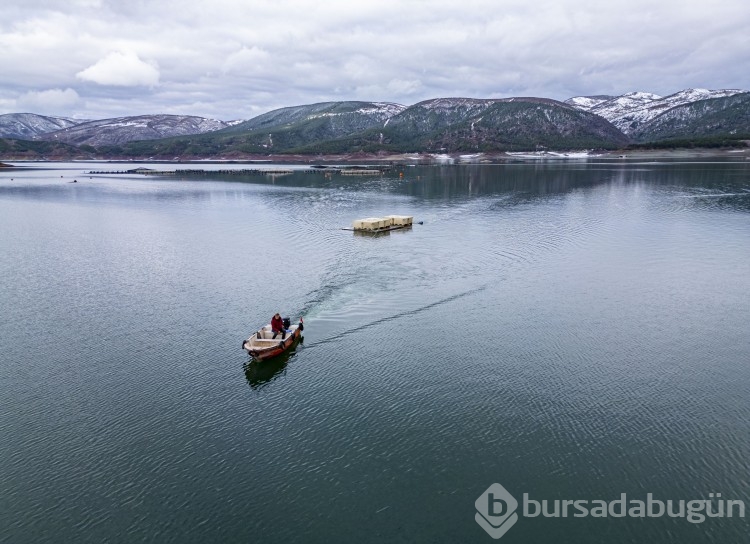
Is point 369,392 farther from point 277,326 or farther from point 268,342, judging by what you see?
point 277,326

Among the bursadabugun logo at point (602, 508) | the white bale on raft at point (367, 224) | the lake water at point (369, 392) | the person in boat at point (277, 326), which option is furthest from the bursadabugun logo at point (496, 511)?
the white bale on raft at point (367, 224)

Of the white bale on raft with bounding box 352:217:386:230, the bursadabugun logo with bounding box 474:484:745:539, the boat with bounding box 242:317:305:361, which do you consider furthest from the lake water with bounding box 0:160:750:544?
the white bale on raft with bounding box 352:217:386:230

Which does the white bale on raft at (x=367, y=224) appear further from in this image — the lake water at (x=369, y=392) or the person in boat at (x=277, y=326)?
the person in boat at (x=277, y=326)

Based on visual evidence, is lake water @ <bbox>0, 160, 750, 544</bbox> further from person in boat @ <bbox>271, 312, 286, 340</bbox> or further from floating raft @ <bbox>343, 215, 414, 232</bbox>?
floating raft @ <bbox>343, 215, 414, 232</bbox>

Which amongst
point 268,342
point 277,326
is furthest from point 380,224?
point 268,342

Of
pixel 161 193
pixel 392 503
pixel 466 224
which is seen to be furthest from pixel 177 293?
pixel 161 193
